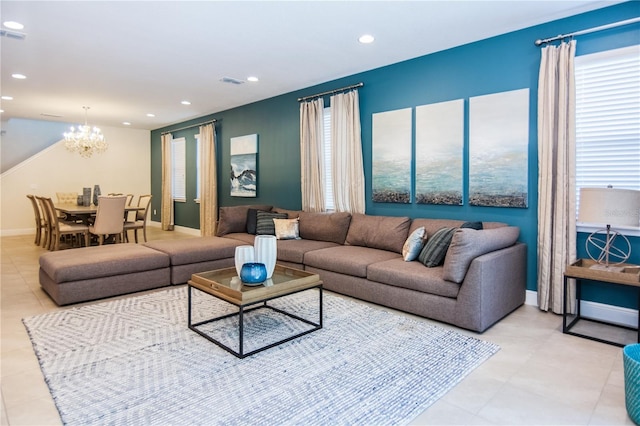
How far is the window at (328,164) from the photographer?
18.4 feet

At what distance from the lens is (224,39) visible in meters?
3.98

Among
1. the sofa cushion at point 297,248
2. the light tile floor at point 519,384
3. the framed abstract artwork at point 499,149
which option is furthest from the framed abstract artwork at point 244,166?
the light tile floor at point 519,384

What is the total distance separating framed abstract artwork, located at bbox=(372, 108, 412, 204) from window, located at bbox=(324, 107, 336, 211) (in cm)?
82

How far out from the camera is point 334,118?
5387 millimetres

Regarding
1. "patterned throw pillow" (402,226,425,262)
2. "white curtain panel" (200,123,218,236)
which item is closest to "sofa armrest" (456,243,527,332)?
"patterned throw pillow" (402,226,425,262)

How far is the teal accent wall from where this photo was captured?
3383 millimetres

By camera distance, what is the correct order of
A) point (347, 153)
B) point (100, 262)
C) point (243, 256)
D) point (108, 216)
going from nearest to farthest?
point (243, 256) → point (100, 262) → point (347, 153) → point (108, 216)

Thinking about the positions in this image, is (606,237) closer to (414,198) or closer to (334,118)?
(414,198)

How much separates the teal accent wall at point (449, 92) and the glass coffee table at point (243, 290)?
6.94 ft

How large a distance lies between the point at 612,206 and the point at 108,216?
6.35m

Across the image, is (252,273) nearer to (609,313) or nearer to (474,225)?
(474,225)

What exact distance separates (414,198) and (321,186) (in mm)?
1542

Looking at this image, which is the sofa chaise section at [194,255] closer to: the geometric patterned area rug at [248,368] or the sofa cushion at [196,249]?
the sofa cushion at [196,249]

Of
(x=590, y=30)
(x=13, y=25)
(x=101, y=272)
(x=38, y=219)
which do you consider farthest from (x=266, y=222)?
(x=38, y=219)
